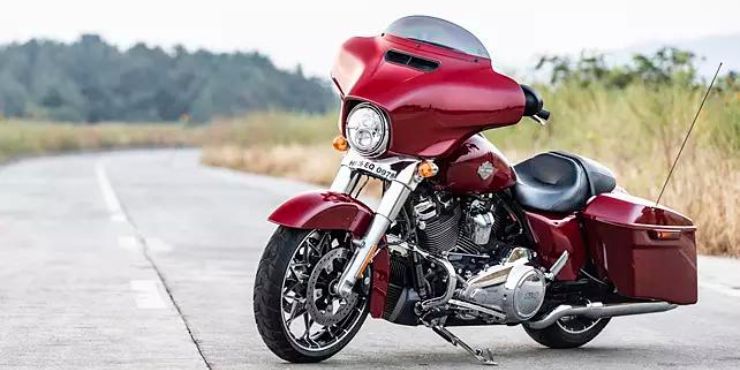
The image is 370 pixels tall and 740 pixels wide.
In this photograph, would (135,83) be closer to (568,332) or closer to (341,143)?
(568,332)

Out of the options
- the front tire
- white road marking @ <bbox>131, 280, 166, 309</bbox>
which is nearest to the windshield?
the front tire

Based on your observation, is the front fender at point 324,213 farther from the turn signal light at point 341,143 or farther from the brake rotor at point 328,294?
the turn signal light at point 341,143

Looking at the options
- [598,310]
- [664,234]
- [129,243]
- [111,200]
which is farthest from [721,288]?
[111,200]

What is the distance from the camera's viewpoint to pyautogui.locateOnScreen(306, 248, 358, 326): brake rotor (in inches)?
307

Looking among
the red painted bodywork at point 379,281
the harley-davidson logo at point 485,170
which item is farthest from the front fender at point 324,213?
the harley-davidson logo at point 485,170

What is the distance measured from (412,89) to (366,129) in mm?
283

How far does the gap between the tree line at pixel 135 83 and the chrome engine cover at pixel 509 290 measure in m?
111

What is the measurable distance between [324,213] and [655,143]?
1151 cm

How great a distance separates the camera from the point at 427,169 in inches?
302

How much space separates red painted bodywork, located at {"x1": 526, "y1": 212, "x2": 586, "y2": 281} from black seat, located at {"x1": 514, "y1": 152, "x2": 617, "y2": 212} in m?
0.06

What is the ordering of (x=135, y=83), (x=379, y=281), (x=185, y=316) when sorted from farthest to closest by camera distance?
(x=135, y=83) → (x=185, y=316) → (x=379, y=281)

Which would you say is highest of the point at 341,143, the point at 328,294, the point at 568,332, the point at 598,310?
the point at 341,143

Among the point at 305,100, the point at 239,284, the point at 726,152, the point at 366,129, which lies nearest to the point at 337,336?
the point at 366,129

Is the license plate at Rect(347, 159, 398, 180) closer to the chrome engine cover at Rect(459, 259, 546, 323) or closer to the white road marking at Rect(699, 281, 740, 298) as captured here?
the chrome engine cover at Rect(459, 259, 546, 323)
